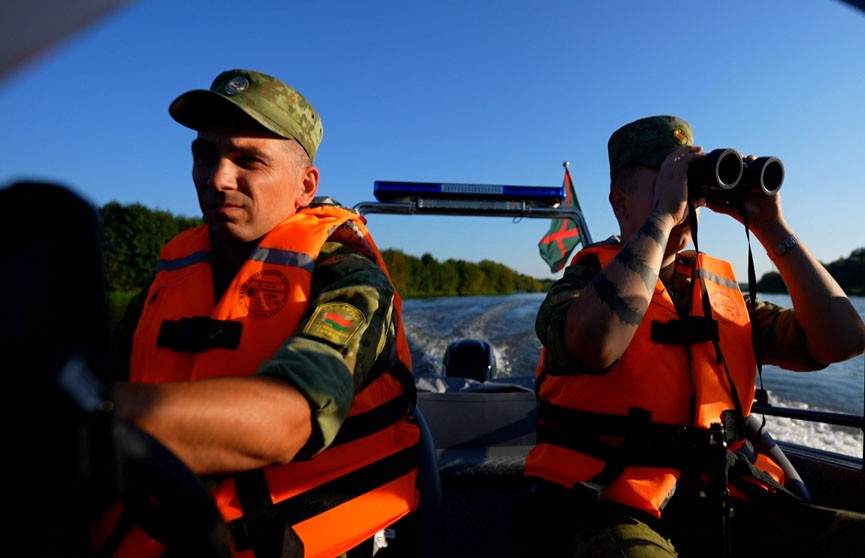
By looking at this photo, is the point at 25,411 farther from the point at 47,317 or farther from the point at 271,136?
the point at 271,136

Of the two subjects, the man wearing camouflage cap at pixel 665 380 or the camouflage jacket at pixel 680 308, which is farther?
the camouflage jacket at pixel 680 308

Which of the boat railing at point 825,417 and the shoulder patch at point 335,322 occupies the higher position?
the shoulder patch at point 335,322

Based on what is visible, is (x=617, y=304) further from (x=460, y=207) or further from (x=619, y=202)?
(x=460, y=207)

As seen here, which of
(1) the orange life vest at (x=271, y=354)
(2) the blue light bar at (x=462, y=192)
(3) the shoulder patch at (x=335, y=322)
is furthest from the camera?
(2) the blue light bar at (x=462, y=192)

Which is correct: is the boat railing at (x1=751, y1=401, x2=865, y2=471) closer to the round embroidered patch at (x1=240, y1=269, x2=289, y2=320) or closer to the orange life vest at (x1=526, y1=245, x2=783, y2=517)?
the orange life vest at (x1=526, y1=245, x2=783, y2=517)

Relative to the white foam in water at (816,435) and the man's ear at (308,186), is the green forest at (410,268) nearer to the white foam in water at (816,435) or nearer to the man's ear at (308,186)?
the white foam in water at (816,435)

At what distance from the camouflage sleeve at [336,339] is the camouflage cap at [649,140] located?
36.8 inches

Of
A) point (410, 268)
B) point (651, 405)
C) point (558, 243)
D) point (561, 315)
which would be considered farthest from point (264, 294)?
point (410, 268)

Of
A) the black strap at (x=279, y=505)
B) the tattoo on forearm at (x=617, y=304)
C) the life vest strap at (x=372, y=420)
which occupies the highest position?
the tattoo on forearm at (x=617, y=304)

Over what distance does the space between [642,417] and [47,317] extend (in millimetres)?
1433

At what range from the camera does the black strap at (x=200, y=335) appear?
1.16 m

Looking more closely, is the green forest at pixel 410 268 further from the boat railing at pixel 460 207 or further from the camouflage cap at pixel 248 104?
the camouflage cap at pixel 248 104

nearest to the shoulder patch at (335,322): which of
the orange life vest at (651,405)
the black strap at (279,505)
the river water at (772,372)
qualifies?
the black strap at (279,505)

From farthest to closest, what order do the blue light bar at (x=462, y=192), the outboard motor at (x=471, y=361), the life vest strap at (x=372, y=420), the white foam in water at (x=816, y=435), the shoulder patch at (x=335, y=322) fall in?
the outboard motor at (x=471, y=361), the white foam in water at (x=816, y=435), the blue light bar at (x=462, y=192), the life vest strap at (x=372, y=420), the shoulder patch at (x=335, y=322)
